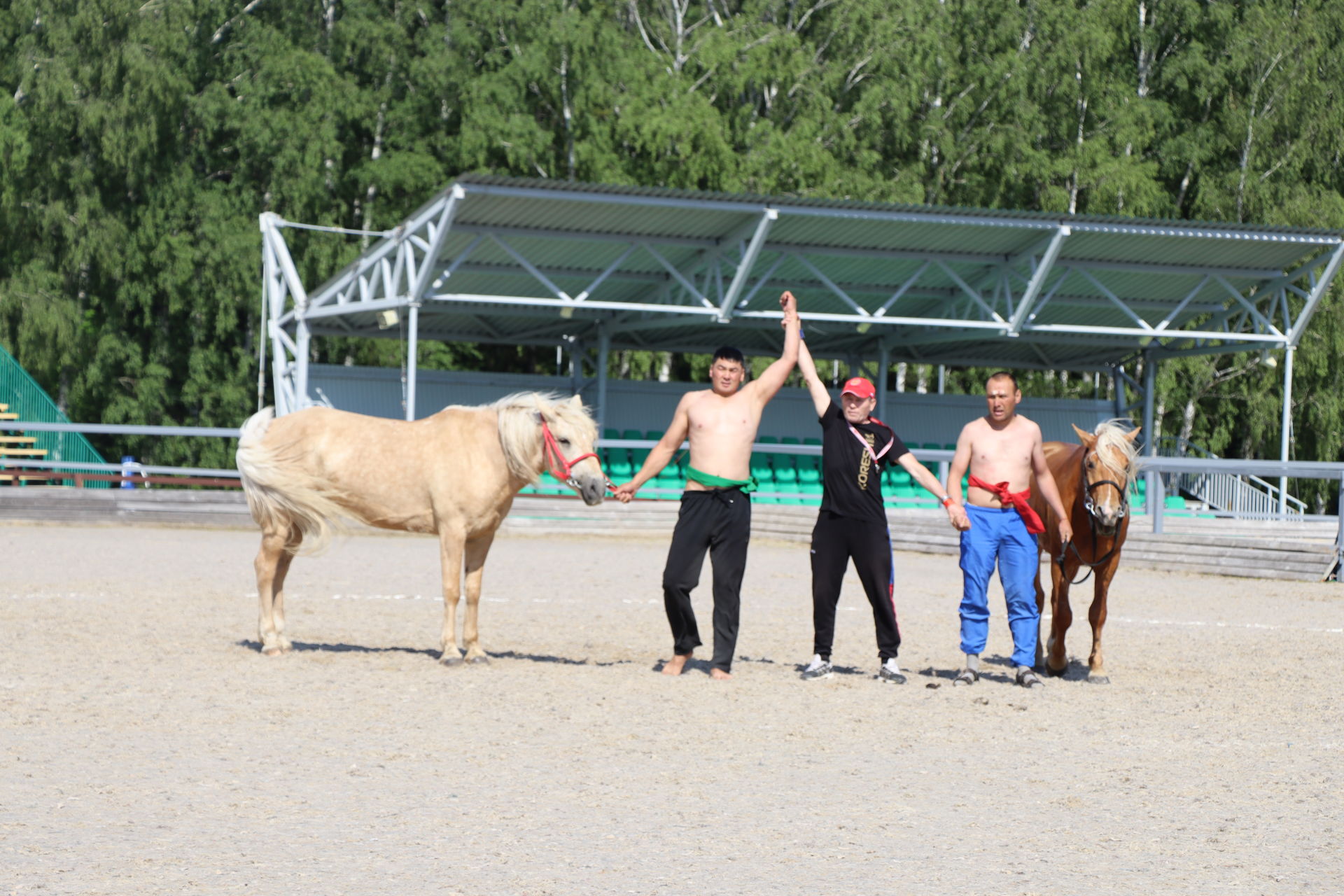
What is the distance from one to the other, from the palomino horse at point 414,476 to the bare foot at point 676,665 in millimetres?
996

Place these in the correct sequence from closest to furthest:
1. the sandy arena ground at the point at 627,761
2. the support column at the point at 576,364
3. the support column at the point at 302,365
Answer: the sandy arena ground at the point at 627,761, the support column at the point at 302,365, the support column at the point at 576,364

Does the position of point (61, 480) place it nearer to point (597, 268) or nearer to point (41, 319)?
point (41, 319)

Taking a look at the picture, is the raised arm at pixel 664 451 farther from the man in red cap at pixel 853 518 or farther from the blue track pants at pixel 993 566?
the blue track pants at pixel 993 566

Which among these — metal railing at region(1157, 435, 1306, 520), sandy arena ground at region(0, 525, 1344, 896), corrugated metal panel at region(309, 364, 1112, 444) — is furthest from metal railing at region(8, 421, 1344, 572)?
sandy arena ground at region(0, 525, 1344, 896)

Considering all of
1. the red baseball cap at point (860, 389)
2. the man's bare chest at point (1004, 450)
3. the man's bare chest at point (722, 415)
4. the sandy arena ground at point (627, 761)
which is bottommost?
the sandy arena ground at point (627, 761)

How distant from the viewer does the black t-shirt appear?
8516 millimetres

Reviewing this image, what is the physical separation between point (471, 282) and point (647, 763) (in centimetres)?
2102

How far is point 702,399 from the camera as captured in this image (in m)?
8.66

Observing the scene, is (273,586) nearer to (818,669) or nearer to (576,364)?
(818,669)

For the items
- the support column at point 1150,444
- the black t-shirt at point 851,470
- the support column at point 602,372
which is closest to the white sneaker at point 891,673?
the black t-shirt at point 851,470

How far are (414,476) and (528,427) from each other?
2.43 ft

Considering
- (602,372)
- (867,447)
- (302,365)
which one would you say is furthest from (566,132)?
(867,447)

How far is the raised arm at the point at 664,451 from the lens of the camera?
8.58 metres

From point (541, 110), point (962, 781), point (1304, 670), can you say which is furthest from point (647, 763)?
point (541, 110)
